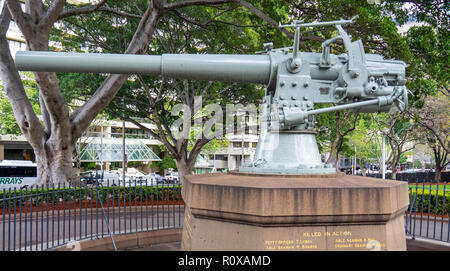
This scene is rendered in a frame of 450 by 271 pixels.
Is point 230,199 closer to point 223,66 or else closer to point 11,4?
point 223,66

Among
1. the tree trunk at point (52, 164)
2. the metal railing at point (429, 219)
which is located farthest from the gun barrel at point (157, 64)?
the tree trunk at point (52, 164)

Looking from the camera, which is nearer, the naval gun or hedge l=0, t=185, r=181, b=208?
the naval gun

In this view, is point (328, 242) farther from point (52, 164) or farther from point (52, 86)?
point (52, 164)

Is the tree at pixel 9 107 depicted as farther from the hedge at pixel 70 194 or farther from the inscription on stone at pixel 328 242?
the inscription on stone at pixel 328 242

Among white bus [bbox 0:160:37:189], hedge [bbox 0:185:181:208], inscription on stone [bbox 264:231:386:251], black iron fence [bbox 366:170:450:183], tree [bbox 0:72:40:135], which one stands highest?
tree [bbox 0:72:40:135]

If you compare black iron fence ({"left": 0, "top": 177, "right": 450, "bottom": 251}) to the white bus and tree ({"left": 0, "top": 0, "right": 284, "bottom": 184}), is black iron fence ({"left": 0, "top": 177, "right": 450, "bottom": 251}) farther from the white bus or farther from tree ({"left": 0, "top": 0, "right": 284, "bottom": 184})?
the white bus

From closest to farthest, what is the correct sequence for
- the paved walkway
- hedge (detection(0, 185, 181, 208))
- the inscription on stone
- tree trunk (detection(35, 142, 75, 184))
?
1. the inscription on stone
2. the paved walkway
3. hedge (detection(0, 185, 181, 208))
4. tree trunk (detection(35, 142, 75, 184))

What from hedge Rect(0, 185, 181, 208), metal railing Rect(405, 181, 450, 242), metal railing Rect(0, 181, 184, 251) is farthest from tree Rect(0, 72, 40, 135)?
metal railing Rect(405, 181, 450, 242)

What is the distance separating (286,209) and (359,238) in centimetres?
92

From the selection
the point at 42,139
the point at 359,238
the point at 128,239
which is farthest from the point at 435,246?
the point at 42,139

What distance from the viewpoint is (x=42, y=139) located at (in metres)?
12.3

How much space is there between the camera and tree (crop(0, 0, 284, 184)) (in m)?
10.2

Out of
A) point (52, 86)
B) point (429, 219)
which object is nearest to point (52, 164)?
point (52, 86)

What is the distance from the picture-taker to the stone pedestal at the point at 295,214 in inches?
140
